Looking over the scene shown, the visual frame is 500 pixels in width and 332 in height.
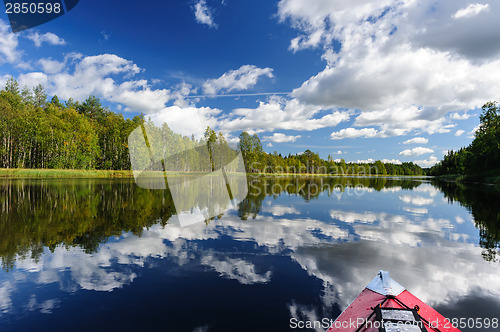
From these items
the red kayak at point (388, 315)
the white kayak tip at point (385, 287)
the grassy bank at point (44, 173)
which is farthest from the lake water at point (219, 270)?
the grassy bank at point (44, 173)

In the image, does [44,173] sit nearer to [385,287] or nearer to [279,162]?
[385,287]

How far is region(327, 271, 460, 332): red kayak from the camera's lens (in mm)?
3793

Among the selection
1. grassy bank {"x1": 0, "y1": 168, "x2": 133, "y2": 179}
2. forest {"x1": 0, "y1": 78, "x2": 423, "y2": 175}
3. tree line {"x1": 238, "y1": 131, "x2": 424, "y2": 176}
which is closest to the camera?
grassy bank {"x1": 0, "y1": 168, "x2": 133, "y2": 179}

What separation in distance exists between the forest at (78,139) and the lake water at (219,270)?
61361mm

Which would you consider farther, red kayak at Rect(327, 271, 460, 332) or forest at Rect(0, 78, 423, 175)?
forest at Rect(0, 78, 423, 175)

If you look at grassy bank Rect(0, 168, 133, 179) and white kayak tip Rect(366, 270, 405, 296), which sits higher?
grassy bank Rect(0, 168, 133, 179)

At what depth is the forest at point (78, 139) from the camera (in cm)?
5995

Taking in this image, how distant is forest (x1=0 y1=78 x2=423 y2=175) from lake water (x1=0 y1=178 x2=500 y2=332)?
6136cm

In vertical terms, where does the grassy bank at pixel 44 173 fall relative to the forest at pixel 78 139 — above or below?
below

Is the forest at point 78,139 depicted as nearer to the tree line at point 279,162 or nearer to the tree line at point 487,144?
the tree line at point 279,162

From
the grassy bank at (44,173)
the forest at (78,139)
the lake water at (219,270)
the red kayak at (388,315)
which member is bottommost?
the lake water at (219,270)

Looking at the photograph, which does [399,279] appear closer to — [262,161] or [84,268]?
[84,268]

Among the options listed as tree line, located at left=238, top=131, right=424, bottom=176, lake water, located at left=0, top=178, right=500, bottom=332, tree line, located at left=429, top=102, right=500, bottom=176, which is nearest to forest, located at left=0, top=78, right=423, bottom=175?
tree line, located at left=238, top=131, right=424, bottom=176

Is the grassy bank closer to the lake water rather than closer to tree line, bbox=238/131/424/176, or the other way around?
the lake water
